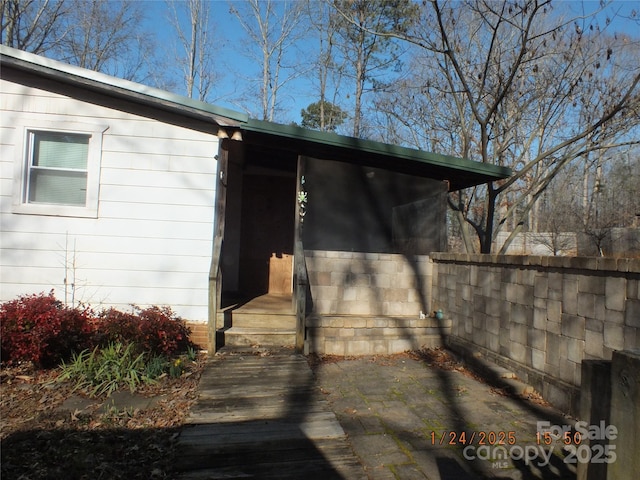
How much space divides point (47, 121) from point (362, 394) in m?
5.34

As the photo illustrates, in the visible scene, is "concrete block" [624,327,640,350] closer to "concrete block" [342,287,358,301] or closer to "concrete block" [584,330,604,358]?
"concrete block" [584,330,604,358]

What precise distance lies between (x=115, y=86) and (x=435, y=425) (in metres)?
5.49

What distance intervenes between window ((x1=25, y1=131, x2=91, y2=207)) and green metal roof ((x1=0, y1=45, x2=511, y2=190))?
783 mm

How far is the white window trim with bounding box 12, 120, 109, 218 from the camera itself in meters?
5.69

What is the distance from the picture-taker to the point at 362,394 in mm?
4578

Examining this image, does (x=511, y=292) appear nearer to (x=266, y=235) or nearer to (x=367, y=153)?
(x=367, y=153)

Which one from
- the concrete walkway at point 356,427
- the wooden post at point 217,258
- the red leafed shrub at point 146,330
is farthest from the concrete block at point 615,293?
the red leafed shrub at point 146,330

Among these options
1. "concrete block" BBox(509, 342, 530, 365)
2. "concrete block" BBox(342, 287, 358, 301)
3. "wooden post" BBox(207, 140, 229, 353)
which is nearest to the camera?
"concrete block" BBox(509, 342, 530, 365)

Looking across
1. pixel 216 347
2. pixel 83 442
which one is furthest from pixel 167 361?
pixel 83 442

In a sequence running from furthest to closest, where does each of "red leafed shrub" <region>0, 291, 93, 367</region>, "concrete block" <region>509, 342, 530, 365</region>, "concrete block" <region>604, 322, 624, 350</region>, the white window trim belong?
the white window trim < "concrete block" <region>509, 342, 530, 365</region> < "red leafed shrub" <region>0, 291, 93, 367</region> < "concrete block" <region>604, 322, 624, 350</region>

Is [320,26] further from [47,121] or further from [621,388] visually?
[621,388]

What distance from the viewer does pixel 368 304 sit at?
21.8 ft

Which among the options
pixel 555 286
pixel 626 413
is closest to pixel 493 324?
pixel 555 286

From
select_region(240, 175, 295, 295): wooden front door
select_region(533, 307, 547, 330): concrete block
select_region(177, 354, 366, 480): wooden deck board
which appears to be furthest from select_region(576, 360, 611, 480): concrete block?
select_region(240, 175, 295, 295): wooden front door
